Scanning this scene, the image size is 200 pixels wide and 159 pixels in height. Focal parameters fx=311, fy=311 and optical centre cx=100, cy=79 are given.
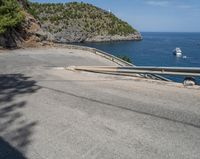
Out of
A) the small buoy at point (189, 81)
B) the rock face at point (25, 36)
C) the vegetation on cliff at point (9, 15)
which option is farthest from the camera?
the rock face at point (25, 36)

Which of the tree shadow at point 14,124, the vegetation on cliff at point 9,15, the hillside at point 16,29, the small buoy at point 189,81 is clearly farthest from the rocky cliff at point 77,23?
the small buoy at point 189,81

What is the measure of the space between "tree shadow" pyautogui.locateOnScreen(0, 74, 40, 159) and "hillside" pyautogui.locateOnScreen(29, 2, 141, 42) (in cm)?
16434

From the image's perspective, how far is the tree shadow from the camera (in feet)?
16.8

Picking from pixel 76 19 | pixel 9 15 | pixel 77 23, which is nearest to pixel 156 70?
pixel 9 15

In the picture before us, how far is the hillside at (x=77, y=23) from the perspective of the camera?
581 ft

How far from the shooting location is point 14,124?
6.26m

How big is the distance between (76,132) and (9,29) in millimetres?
23309

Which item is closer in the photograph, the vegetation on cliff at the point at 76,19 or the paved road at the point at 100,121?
the paved road at the point at 100,121

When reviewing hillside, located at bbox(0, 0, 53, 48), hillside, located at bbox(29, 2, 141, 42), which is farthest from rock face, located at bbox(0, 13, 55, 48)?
hillside, located at bbox(29, 2, 141, 42)

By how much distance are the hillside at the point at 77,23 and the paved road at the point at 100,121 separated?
6501 inches

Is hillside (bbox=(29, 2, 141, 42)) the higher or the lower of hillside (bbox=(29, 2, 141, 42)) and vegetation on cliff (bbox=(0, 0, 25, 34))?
the lower

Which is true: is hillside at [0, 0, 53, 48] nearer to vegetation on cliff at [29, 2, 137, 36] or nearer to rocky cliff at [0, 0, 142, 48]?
rocky cliff at [0, 0, 142, 48]

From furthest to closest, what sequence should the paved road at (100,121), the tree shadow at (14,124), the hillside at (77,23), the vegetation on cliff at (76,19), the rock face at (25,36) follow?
the vegetation on cliff at (76,19)
the hillside at (77,23)
the rock face at (25,36)
the tree shadow at (14,124)
the paved road at (100,121)

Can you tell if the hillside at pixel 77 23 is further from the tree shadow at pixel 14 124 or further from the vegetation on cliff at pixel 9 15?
the tree shadow at pixel 14 124
